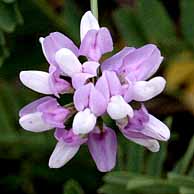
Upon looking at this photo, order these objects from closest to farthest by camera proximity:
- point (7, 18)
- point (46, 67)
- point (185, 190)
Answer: point (185, 190) → point (7, 18) → point (46, 67)

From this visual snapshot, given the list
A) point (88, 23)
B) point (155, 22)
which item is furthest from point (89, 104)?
point (155, 22)

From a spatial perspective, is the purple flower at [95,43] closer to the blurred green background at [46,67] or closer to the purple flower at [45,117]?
the purple flower at [45,117]

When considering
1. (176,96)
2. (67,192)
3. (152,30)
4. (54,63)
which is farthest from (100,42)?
(176,96)

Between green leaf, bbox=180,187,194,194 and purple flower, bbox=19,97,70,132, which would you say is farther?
green leaf, bbox=180,187,194,194

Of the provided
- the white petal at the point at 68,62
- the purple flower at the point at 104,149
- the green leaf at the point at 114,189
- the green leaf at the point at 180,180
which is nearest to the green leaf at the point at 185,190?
the green leaf at the point at 180,180

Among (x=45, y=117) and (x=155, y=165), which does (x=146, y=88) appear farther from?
(x=155, y=165)

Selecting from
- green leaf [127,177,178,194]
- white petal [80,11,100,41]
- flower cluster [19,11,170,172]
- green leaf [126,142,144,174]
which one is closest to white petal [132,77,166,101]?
flower cluster [19,11,170,172]

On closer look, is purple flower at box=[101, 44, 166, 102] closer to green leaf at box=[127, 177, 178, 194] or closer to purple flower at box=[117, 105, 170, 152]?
purple flower at box=[117, 105, 170, 152]
